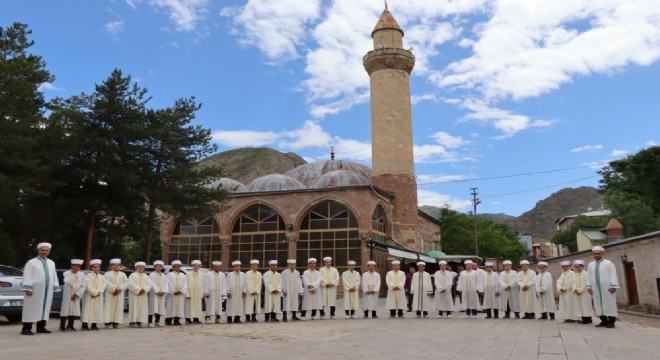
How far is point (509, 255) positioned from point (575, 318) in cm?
3812

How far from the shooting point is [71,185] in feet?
62.1

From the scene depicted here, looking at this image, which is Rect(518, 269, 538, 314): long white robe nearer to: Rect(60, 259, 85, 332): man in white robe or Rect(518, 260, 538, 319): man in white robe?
Rect(518, 260, 538, 319): man in white robe

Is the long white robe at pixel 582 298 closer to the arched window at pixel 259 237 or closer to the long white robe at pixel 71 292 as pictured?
the long white robe at pixel 71 292

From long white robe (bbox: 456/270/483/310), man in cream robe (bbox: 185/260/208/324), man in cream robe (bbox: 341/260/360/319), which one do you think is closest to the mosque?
long white robe (bbox: 456/270/483/310)

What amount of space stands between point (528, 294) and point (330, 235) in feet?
44.7

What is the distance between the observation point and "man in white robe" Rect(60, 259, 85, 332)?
A: 9.86m

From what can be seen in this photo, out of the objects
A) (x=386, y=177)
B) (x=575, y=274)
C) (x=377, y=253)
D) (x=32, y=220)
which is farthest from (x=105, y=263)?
(x=575, y=274)

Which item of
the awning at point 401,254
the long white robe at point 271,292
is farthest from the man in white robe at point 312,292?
the awning at point 401,254

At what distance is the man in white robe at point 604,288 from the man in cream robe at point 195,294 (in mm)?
8352

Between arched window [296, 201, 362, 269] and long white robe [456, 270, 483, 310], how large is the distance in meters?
11.1

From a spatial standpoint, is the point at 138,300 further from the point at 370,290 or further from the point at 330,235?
the point at 330,235

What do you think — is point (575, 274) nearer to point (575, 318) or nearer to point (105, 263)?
point (575, 318)

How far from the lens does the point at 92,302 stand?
10180 mm

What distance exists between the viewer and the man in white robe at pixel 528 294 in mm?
12906
